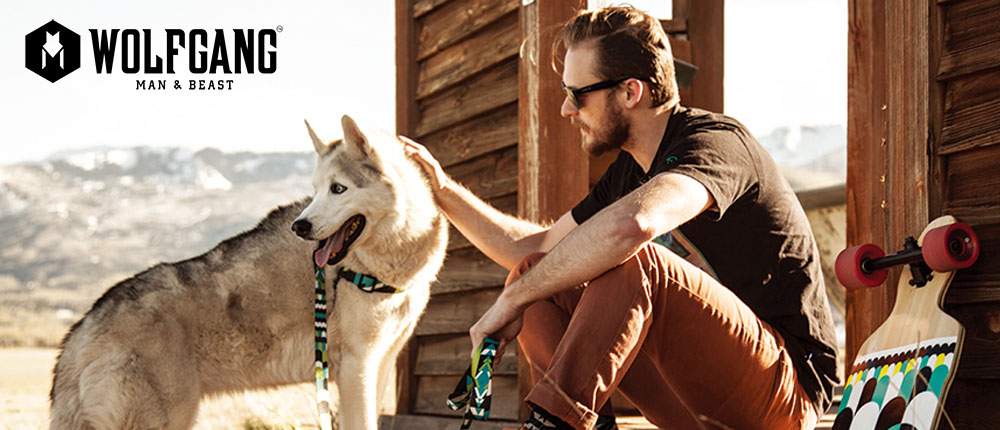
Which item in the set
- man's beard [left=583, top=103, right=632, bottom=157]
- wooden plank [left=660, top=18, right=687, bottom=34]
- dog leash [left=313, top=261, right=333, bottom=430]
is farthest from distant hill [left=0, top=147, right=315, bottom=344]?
man's beard [left=583, top=103, right=632, bottom=157]

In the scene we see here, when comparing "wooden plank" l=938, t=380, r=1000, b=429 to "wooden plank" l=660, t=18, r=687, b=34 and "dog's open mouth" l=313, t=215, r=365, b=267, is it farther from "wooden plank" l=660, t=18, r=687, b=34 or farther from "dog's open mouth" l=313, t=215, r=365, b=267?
"wooden plank" l=660, t=18, r=687, b=34

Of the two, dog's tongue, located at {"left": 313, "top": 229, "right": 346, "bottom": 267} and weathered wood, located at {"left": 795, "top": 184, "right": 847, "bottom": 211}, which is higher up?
dog's tongue, located at {"left": 313, "top": 229, "right": 346, "bottom": 267}

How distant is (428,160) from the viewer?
3.13 metres

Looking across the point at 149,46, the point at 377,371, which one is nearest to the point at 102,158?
the point at 149,46

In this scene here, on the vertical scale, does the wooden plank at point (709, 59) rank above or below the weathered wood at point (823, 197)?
above

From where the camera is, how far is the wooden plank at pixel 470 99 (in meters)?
4.64

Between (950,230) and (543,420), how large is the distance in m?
1.07

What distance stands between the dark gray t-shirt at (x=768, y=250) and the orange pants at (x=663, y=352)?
82 millimetres

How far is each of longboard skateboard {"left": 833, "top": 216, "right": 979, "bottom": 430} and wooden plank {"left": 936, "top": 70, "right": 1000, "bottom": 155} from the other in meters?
0.25

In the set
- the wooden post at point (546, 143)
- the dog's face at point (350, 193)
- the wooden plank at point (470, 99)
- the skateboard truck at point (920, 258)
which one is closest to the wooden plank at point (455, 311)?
the wooden post at point (546, 143)

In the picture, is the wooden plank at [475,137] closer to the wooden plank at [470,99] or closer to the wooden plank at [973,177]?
the wooden plank at [470,99]

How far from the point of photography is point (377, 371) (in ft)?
11.5

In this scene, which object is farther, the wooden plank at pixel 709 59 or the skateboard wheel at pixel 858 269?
the wooden plank at pixel 709 59

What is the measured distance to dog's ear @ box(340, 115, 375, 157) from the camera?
331 cm
